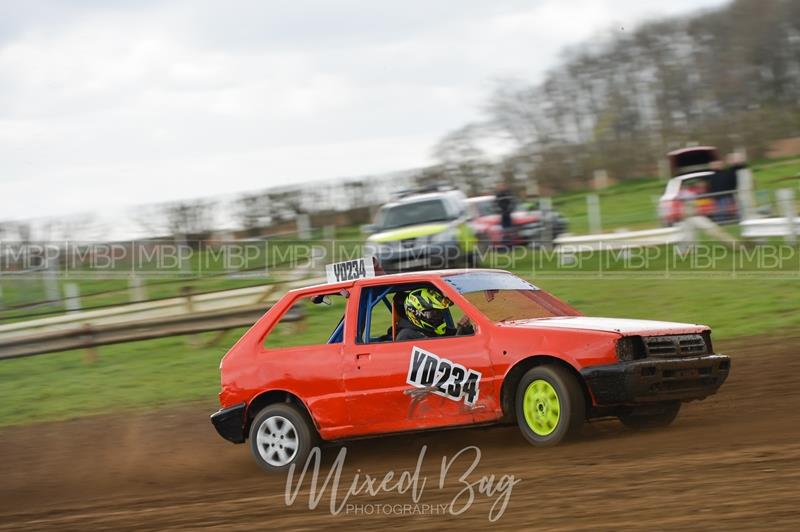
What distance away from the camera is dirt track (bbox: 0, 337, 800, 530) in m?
5.60

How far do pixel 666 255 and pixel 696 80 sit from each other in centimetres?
2645

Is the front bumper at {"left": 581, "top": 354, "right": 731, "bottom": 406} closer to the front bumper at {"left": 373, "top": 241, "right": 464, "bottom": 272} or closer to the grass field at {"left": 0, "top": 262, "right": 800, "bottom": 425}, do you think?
the grass field at {"left": 0, "top": 262, "right": 800, "bottom": 425}

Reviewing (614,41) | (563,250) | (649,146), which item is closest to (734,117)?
(649,146)

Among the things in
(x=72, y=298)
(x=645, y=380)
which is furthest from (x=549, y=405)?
(x=72, y=298)

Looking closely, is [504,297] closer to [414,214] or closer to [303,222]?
[414,214]

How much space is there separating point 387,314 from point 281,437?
1.35m

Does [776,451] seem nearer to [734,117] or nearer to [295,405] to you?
[295,405]

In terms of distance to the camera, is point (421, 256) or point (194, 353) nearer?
point (194, 353)

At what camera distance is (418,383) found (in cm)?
822

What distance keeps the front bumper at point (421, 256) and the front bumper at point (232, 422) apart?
498 inches

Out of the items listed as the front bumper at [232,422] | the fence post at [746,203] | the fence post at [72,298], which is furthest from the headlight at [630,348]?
the fence post at [72,298]

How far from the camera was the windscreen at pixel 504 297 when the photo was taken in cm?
844

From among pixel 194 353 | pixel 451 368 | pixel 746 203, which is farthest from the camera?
pixel 746 203

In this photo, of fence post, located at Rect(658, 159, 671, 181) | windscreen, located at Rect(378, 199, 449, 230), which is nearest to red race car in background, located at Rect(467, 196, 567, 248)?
windscreen, located at Rect(378, 199, 449, 230)
